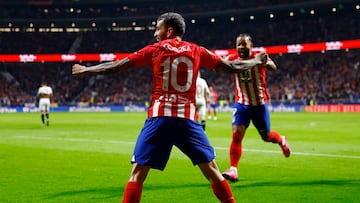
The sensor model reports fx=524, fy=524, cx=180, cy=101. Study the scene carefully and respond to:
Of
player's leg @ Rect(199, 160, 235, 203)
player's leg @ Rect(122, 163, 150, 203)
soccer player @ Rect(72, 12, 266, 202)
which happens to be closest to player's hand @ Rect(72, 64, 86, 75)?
soccer player @ Rect(72, 12, 266, 202)

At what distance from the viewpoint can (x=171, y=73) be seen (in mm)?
5148

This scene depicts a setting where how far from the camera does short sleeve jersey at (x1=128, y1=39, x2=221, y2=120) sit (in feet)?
16.9

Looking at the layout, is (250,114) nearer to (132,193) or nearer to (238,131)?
(238,131)

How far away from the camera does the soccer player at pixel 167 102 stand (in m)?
5.14

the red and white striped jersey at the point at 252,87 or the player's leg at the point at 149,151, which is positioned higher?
the red and white striped jersey at the point at 252,87

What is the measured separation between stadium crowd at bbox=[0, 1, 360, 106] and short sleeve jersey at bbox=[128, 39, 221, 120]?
133ft

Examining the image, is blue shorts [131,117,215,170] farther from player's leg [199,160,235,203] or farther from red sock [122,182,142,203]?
red sock [122,182,142,203]

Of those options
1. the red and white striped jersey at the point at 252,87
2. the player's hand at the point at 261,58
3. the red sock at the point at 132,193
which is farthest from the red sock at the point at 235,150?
the red sock at the point at 132,193

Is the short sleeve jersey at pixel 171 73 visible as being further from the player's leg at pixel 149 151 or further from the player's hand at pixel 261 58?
the player's hand at pixel 261 58

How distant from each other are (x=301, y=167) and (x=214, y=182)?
5.23 metres

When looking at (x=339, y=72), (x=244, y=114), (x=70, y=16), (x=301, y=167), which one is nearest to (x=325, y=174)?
(x=301, y=167)

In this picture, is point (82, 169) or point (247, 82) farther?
point (82, 169)

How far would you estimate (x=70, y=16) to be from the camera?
66.4 metres

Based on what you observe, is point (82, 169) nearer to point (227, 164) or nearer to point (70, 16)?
point (227, 164)
